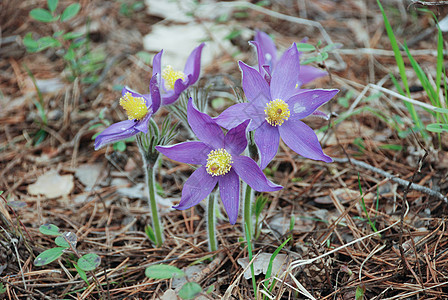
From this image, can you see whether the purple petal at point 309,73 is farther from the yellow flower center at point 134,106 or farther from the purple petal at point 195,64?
the yellow flower center at point 134,106

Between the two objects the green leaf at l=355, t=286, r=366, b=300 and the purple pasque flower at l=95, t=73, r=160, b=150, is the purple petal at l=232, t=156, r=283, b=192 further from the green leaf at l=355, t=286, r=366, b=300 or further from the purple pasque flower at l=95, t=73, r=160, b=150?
the green leaf at l=355, t=286, r=366, b=300

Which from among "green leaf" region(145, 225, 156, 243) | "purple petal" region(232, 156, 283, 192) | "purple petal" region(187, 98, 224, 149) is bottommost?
"green leaf" region(145, 225, 156, 243)

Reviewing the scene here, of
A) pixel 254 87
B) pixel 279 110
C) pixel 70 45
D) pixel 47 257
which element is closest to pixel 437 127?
pixel 279 110

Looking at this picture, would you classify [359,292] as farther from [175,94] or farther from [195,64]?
[195,64]

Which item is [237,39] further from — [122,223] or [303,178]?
[122,223]

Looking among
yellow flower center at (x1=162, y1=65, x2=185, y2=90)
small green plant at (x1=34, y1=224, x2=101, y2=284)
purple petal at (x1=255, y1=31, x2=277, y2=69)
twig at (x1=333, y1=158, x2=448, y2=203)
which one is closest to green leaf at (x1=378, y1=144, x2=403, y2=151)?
twig at (x1=333, y1=158, x2=448, y2=203)

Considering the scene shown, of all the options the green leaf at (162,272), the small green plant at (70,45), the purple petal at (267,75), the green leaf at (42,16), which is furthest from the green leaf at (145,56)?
the green leaf at (162,272)
